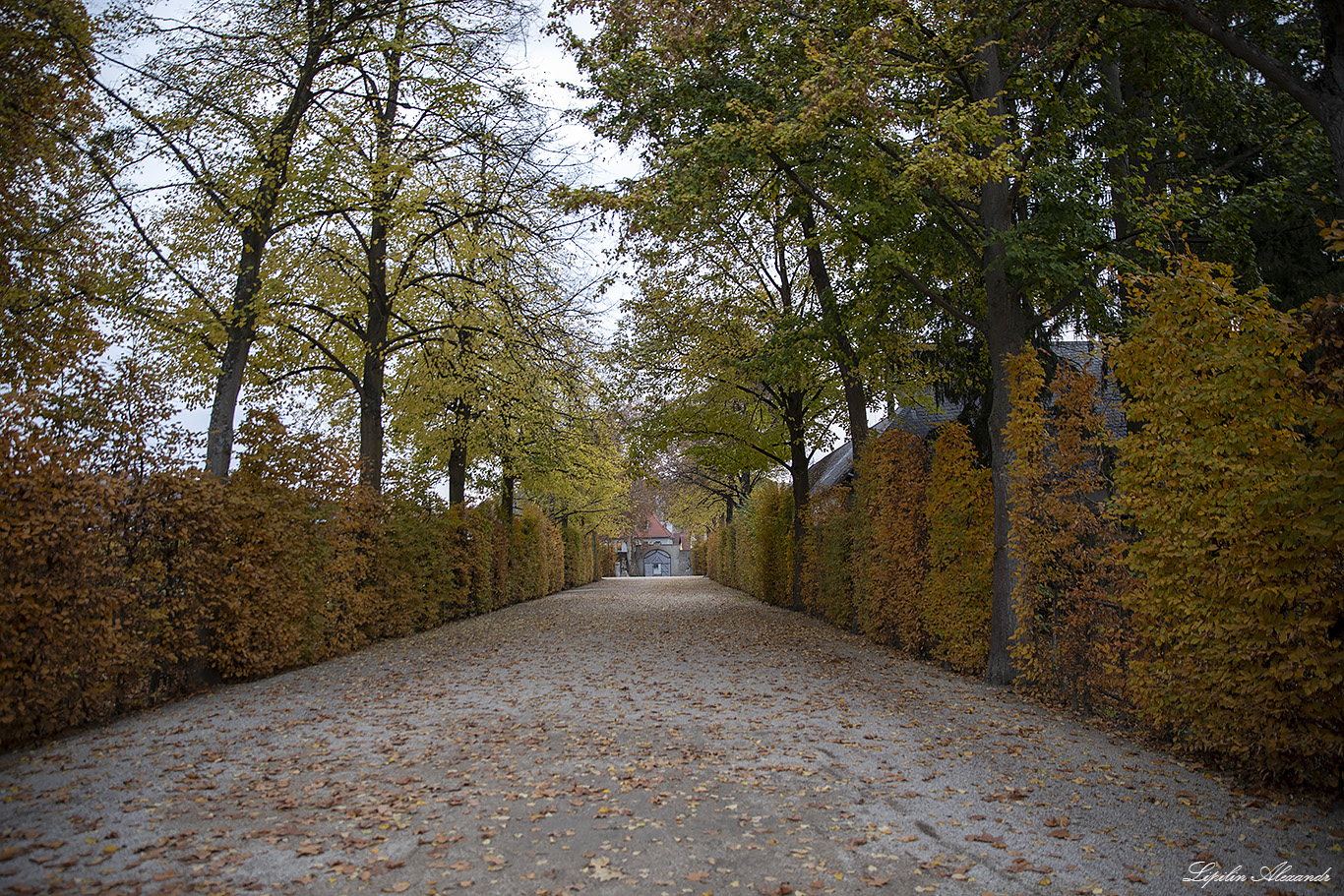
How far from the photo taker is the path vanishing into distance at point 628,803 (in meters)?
3.71

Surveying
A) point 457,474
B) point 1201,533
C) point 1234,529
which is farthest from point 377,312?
point 1234,529

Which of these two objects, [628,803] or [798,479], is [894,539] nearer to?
[798,479]

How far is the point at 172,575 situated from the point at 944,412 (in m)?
14.5

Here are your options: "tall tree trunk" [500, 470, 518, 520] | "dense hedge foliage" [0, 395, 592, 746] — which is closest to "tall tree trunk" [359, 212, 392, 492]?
"dense hedge foliage" [0, 395, 592, 746]

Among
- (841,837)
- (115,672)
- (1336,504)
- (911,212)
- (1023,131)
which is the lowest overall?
(841,837)

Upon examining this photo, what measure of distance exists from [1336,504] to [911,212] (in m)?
6.83

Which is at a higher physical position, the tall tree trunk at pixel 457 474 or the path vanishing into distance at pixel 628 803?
the tall tree trunk at pixel 457 474

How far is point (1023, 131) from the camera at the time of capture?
10367 millimetres

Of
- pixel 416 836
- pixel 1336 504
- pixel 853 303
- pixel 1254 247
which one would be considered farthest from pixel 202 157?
pixel 1254 247

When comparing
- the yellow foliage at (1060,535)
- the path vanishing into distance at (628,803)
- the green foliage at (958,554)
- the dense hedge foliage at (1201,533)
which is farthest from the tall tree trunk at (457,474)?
the dense hedge foliage at (1201,533)

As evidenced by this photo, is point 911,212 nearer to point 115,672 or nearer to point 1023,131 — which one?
point 1023,131

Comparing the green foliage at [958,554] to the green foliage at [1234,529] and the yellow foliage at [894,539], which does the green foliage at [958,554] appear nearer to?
the yellow foliage at [894,539]

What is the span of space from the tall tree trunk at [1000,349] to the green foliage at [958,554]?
14.3 inches

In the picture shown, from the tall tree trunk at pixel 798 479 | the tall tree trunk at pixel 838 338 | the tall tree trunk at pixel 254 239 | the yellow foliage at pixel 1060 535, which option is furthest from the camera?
the tall tree trunk at pixel 798 479
